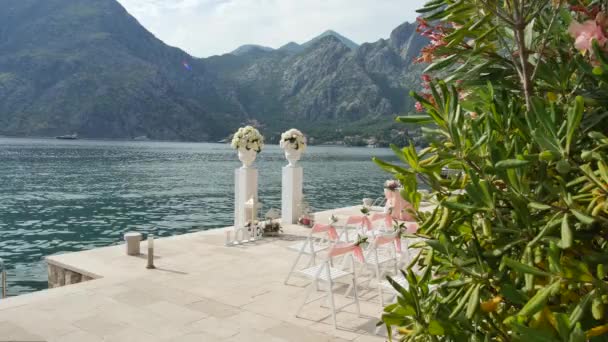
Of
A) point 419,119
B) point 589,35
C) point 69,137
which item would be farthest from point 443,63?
point 69,137

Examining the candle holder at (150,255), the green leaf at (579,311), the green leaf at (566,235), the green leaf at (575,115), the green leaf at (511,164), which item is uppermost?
the green leaf at (575,115)

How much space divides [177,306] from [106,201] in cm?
2633

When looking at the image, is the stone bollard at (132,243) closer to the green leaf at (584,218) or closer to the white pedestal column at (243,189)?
the white pedestal column at (243,189)

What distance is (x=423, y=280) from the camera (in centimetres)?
179

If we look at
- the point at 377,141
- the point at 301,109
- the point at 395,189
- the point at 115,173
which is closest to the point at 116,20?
the point at 301,109

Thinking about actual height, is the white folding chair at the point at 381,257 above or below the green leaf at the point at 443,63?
below

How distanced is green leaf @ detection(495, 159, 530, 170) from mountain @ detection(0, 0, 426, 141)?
98139mm

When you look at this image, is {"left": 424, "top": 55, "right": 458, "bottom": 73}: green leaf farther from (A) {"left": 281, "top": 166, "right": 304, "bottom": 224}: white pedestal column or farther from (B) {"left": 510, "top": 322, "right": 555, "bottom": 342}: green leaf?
(A) {"left": 281, "top": 166, "right": 304, "bottom": 224}: white pedestal column

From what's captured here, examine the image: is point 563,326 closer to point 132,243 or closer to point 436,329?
point 436,329

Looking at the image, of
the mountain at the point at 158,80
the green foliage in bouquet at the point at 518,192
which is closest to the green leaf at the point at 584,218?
the green foliage in bouquet at the point at 518,192

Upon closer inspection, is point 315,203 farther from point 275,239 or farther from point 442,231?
point 442,231

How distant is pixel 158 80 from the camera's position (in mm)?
125875

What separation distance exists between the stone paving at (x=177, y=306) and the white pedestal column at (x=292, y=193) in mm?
3477

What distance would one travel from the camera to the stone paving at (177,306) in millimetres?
4793
